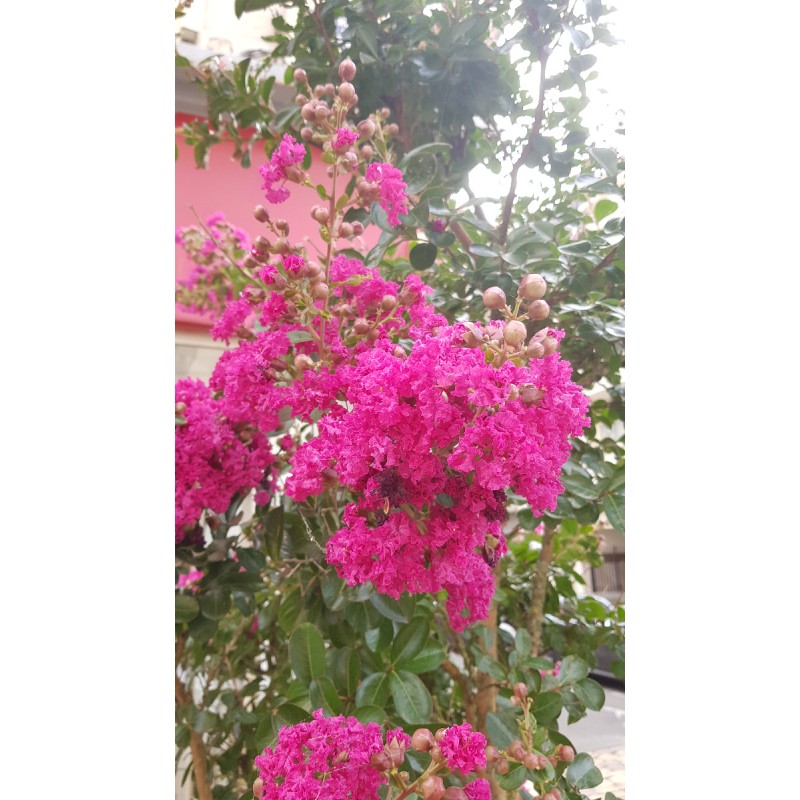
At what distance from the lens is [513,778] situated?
0.85m

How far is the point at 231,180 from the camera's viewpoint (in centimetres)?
278

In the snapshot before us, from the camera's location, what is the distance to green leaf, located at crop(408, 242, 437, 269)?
47.1 inches

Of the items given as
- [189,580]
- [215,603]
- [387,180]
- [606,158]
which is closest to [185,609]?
[215,603]

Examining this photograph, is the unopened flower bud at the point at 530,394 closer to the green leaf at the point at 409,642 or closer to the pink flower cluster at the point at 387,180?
the pink flower cluster at the point at 387,180

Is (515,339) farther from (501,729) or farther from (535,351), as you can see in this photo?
(501,729)

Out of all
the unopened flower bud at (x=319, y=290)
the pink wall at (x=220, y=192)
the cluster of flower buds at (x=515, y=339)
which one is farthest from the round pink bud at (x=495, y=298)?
the pink wall at (x=220, y=192)

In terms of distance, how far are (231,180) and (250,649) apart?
6.09 ft

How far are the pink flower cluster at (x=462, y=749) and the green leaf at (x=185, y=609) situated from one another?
2.13ft

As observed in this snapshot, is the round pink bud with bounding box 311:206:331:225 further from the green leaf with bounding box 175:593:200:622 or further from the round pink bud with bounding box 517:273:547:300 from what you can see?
the green leaf with bounding box 175:593:200:622

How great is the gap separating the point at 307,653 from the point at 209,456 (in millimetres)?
318

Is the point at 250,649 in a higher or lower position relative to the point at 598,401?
lower
